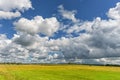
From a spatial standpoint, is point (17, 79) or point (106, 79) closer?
point (17, 79)

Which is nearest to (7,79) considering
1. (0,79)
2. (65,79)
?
(0,79)

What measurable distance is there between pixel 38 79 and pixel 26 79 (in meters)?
2.50

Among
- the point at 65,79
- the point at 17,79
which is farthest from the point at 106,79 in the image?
the point at 17,79

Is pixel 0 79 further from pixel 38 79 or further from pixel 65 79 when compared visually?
pixel 65 79

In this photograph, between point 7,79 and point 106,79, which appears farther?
point 106,79

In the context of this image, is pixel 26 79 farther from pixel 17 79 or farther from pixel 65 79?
pixel 65 79

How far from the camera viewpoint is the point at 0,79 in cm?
4941

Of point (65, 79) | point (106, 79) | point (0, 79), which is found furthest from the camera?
point (106, 79)

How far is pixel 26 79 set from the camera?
50188 millimetres

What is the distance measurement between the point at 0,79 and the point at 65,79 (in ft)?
41.5

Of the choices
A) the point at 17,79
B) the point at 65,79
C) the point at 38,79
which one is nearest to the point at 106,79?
the point at 65,79

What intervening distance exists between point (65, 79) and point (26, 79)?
7.89 metres

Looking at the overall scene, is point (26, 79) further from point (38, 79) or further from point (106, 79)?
point (106, 79)

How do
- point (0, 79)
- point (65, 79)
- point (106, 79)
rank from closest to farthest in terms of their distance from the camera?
point (0, 79)
point (65, 79)
point (106, 79)
